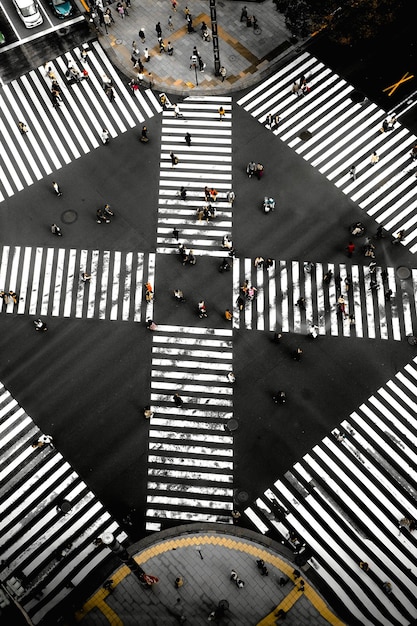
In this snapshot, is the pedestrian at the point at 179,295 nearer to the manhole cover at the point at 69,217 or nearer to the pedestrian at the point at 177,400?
the pedestrian at the point at 177,400

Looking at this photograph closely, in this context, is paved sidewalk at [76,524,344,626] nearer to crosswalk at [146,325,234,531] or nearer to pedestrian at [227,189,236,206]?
crosswalk at [146,325,234,531]

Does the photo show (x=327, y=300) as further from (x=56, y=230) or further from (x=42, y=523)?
(x=42, y=523)

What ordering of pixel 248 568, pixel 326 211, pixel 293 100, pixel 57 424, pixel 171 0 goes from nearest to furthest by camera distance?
1. pixel 248 568
2. pixel 57 424
3. pixel 326 211
4. pixel 293 100
5. pixel 171 0

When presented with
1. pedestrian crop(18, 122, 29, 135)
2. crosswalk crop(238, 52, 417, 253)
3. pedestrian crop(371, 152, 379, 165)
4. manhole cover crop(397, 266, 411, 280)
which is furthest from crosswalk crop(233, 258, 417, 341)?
pedestrian crop(18, 122, 29, 135)

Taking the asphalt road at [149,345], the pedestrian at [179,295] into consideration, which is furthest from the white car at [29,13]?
the pedestrian at [179,295]

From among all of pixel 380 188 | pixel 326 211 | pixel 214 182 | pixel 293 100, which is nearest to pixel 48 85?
pixel 214 182

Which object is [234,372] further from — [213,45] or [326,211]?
[213,45]
